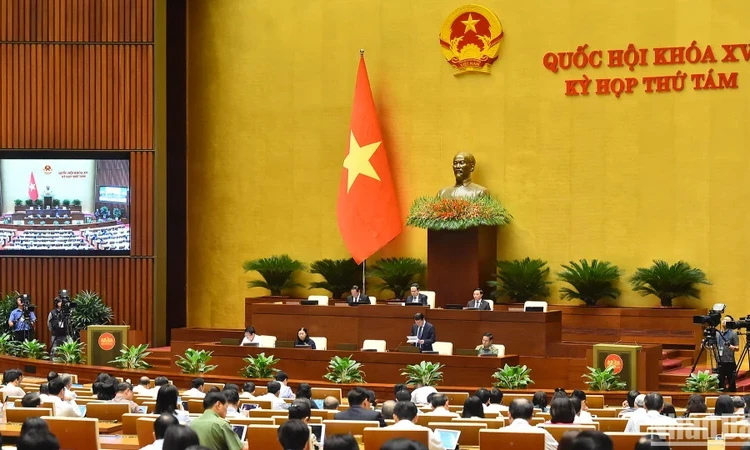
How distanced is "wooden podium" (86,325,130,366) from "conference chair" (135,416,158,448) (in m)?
9.26

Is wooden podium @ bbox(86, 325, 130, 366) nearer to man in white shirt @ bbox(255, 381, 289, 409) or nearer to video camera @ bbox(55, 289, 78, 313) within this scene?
video camera @ bbox(55, 289, 78, 313)

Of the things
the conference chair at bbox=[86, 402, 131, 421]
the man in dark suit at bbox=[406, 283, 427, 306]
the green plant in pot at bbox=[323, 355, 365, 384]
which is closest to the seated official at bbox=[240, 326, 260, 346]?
the green plant in pot at bbox=[323, 355, 365, 384]

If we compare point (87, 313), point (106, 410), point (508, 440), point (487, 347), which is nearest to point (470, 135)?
point (487, 347)

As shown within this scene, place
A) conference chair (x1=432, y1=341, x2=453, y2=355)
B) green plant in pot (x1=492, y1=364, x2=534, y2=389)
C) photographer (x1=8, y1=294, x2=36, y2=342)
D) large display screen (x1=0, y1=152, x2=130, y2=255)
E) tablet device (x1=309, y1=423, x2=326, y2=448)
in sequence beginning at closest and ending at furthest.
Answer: tablet device (x1=309, y1=423, x2=326, y2=448) → green plant in pot (x1=492, y1=364, x2=534, y2=389) → conference chair (x1=432, y1=341, x2=453, y2=355) → photographer (x1=8, y1=294, x2=36, y2=342) → large display screen (x1=0, y1=152, x2=130, y2=255)

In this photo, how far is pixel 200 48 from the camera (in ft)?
62.8

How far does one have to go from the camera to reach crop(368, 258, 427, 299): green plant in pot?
17234mm

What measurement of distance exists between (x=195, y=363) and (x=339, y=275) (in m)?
3.92

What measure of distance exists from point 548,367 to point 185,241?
26.1ft

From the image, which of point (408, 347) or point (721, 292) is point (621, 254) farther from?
Answer: point (408, 347)

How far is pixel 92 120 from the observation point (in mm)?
18172

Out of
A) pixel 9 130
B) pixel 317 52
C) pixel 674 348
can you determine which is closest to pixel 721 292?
pixel 674 348

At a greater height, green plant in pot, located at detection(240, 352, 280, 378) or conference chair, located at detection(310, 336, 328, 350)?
conference chair, located at detection(310, 336, 328, 350)

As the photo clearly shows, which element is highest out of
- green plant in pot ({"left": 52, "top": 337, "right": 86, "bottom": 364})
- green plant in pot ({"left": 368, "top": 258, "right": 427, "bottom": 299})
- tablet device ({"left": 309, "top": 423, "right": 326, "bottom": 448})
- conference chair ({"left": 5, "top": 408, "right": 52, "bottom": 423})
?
green plant in pot ({"left": 368, "top": 258, "right": 427, "bottom": 299})

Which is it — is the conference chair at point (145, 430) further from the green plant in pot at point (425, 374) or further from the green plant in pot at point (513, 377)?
the green plant in pot at point (513, 377)
